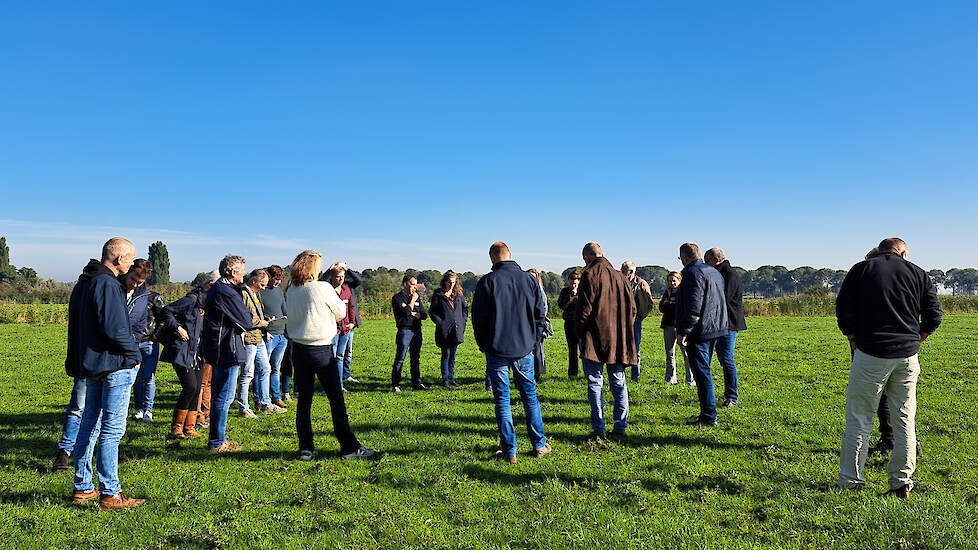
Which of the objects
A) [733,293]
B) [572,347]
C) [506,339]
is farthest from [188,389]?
[733,293]

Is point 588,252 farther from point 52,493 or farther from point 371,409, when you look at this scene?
point 52,493

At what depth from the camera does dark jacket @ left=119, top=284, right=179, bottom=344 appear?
20.6ft

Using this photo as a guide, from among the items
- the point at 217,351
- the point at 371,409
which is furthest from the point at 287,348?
the point at 217,351

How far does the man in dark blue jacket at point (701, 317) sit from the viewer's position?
7270mm

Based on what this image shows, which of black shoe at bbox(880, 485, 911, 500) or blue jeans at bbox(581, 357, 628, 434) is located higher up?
blue jeans at bbox(581, 357, 628, 434)

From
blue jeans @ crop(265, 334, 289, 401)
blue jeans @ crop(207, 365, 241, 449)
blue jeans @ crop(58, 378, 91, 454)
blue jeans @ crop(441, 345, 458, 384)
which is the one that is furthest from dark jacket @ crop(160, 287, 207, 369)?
blue jeans @ crop(441, 345, 458, 384)

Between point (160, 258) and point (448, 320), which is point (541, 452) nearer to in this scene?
point (448, 320)

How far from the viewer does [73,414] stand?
5.82 m

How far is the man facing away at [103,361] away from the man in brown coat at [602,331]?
4587mm

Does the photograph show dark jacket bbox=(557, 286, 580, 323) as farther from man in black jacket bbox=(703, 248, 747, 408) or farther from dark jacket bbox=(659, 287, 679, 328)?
man in black jacket bbox=(703, 248, 747, 408)

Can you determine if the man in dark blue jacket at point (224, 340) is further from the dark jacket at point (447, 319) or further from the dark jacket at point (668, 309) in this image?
the dark jacket at point (668, 309)

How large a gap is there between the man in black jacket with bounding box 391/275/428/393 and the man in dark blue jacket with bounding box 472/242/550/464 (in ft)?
15.5

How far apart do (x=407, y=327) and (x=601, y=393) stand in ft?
16.3

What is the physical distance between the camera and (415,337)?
35.4 feet
